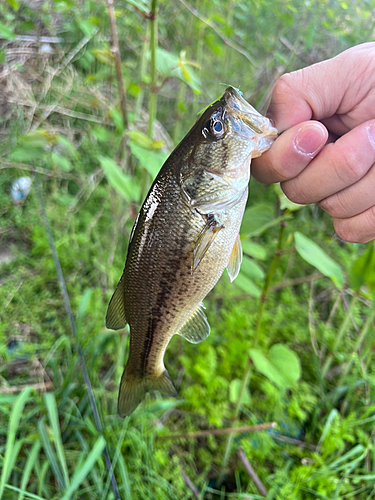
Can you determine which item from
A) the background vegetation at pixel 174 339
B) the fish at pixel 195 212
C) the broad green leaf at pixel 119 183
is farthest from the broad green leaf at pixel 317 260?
the broad green leaf at pixel 119 183

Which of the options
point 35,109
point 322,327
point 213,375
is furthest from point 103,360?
point 35,109

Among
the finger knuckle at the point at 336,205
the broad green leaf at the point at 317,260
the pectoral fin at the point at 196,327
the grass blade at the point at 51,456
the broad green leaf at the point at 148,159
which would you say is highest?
the finger knuckle at the point at 336,205

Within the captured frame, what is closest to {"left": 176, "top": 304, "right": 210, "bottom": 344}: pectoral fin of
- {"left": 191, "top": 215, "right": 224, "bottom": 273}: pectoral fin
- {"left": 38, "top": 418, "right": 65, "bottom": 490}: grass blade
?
{"left": 191, "top": 215, "right": 224, "bottom": 273}: pectoral fin

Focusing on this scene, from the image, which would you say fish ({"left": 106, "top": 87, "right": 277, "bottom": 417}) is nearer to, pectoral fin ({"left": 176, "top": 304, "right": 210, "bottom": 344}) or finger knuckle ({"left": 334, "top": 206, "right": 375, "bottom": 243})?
pectoral fin ({"left": 176, "top": 304, "right": 210, "bottom": 344})

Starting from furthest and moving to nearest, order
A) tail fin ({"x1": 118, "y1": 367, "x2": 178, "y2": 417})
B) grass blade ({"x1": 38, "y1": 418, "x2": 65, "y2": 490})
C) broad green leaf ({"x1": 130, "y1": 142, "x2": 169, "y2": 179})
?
grass blade ({"x1": 38, "y1": 418, "x2": 65, "y2": 490}), broad green leaf ({"x1": 130, "y1": 142, "x2": 169, "y2": 179}), tail fin ({"x1": 118, "y1": 367, "x2": 178, "y2": 417})

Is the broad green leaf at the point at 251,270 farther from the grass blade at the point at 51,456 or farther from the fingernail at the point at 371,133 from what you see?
the grass blade at the point at 51,456

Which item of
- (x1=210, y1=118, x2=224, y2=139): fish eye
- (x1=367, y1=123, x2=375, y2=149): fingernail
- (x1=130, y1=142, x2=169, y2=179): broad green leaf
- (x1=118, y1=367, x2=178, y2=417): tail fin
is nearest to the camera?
(x1=367, y1=123, x2=375, y2=149): fingernail

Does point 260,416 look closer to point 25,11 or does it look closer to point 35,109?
point 35,109
